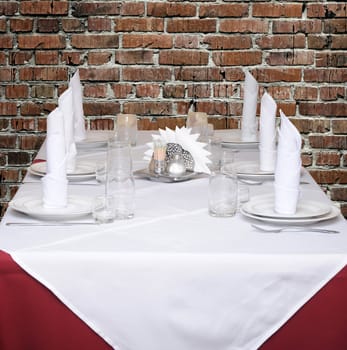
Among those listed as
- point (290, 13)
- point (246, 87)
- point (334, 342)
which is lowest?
point (334, 342)

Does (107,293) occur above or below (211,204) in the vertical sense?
below

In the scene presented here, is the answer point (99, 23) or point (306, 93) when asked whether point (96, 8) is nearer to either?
point (99, 23)

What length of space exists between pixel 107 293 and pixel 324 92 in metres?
2.46

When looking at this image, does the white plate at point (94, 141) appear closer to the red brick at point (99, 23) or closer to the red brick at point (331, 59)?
the red brick at point (99, 23)

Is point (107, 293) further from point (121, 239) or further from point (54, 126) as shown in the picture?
point (54, 126)

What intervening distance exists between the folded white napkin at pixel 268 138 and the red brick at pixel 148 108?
139cm

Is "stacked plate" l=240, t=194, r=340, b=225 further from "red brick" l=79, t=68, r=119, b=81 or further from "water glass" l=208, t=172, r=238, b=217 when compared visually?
"red brick" l=79, t=68, r=119, b=81

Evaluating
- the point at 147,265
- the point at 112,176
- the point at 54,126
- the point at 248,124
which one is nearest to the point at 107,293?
the point at 147,265

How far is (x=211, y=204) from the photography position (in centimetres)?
218

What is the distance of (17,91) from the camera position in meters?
4.02

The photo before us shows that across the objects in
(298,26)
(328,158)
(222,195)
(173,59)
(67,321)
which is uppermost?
(298,26)

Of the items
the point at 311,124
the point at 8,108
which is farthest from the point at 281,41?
the point at 8,108

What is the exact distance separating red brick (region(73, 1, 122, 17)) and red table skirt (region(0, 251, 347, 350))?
2.34 m

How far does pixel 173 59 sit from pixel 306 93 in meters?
0.66
